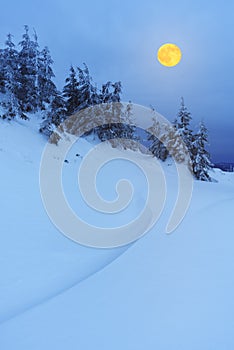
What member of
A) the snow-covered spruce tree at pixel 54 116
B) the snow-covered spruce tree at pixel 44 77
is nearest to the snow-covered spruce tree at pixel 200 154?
the snow-covered spruce tree at pixel 54 116

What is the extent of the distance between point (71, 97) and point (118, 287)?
73.8 ft

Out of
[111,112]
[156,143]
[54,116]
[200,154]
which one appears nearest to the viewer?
[54,116]

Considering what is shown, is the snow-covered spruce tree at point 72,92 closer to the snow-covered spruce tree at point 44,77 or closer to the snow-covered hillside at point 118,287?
the snow-covered spruce tree at point 44,77

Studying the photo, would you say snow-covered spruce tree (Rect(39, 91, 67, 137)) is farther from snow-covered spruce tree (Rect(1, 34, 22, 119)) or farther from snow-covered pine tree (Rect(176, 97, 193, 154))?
snow-covered pine tree (Rect(176, 97, 193, 154))

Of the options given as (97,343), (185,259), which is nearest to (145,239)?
(185,259)

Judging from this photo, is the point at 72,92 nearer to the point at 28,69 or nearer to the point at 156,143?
the point at 28,69

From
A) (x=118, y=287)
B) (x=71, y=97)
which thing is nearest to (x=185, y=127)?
(x=71, y=97)

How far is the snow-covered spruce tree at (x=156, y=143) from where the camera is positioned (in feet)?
79.7

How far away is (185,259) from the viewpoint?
135 inches

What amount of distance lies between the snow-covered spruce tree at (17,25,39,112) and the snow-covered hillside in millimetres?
15992

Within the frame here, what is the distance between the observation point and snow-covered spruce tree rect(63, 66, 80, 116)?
2278 cm

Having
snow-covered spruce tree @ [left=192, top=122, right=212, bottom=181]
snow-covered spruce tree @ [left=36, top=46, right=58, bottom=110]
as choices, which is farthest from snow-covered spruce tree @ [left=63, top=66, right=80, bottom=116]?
snow-covered spruce tree @ [left=192, top=122, right=212, bottom=181]

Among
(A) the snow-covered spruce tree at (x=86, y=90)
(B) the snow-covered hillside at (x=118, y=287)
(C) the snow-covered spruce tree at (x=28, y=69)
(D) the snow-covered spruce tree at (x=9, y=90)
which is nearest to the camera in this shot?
(B) the snow-covered hillside at (x=118, y=287)

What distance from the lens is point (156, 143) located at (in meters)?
25.0
